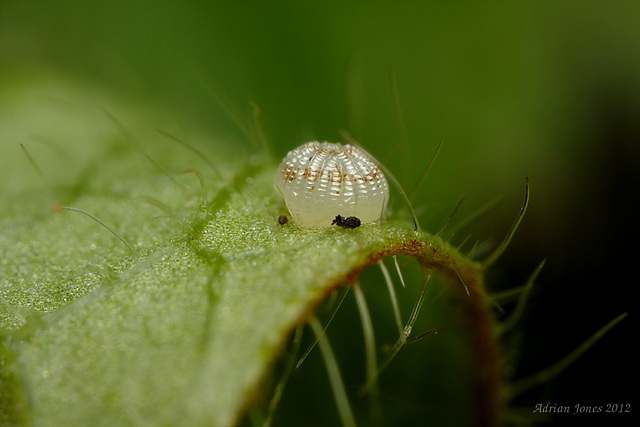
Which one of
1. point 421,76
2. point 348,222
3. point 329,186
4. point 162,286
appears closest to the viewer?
point 162,286

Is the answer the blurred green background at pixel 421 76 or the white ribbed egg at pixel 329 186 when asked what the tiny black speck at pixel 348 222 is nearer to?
the white ribbed egg at pixel 329 186

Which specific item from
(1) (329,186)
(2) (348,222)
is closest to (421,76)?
(1) (329,186)

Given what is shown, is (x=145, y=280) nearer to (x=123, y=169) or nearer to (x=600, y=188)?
(x=123, y=169)

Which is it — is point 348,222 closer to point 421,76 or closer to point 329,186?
point 329,186

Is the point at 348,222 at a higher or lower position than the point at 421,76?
lower

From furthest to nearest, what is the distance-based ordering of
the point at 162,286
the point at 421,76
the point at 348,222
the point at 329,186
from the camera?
A: the point at 421,76, the point at 329,186, the point at 348,222, the point at 162,286

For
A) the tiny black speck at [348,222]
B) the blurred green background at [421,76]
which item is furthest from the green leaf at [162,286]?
the blurred green background at [421,76]
